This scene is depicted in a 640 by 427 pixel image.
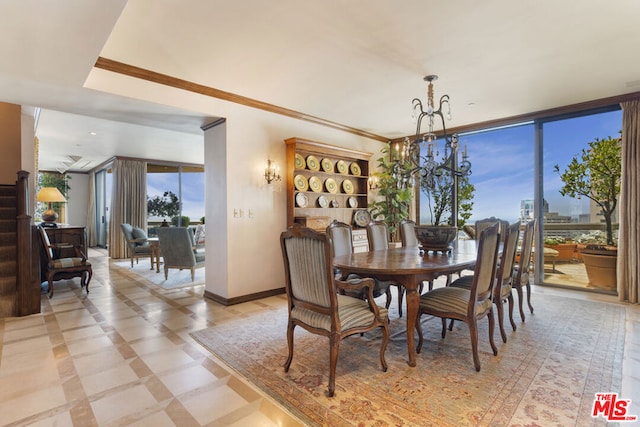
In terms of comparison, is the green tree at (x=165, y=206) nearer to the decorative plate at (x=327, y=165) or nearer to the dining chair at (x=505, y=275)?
the decorative plate at (x=327, y=165)

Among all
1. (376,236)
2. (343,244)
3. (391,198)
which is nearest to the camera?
(343,244)

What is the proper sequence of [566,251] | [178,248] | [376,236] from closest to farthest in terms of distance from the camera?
[376,236] → [566,251] → [178,248]

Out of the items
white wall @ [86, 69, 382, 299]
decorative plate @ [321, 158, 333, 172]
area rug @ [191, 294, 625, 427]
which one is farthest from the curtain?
→ area rug @ [191, 294, 625, 427]

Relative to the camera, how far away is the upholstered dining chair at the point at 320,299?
2.03m

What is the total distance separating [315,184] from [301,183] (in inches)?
11.0

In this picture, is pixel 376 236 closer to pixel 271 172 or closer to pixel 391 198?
pixel 271 172

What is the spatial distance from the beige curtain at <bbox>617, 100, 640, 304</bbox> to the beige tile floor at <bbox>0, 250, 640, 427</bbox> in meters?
0.40

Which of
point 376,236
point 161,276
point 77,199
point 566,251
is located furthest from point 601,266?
point 77,199

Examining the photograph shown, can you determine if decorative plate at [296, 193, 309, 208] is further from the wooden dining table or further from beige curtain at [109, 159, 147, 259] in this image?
beige curtain at [109, 159, 147, 259]

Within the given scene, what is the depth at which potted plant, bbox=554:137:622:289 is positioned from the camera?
176 inches

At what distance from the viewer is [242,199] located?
418 centimetres

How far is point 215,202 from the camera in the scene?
Answer: 4.21m

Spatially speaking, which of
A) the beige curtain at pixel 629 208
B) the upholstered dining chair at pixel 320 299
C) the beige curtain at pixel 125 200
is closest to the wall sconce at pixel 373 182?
the beige curtain at pixel 629 208

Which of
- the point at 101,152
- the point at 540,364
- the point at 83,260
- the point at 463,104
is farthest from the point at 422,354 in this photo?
the point at 101,152
